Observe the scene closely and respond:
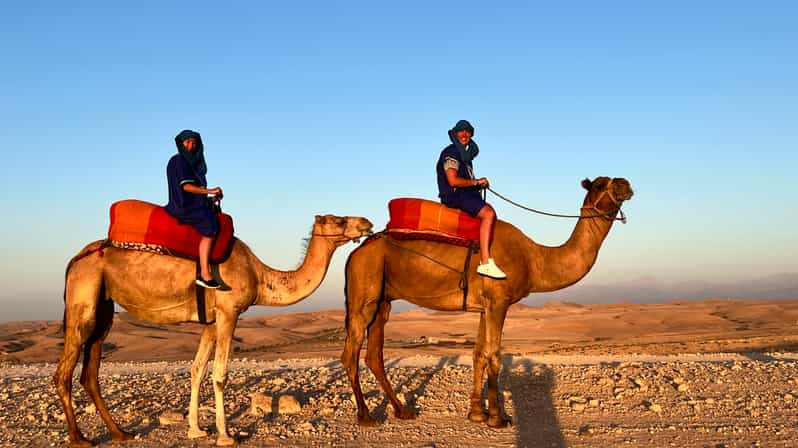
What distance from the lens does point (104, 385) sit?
1231cm

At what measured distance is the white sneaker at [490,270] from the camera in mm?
8875

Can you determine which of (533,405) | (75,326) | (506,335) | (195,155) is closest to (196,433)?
(75,326)

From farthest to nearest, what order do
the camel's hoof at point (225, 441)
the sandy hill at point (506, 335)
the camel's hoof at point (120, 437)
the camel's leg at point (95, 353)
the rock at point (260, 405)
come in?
the sandy hill at point (506, 335), the rock at point (260, 405), the camel's leg at point (95, 353), the camel's hoof at point (120, 437), the camel's hoof at point (225, 441)

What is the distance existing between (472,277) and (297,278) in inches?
96.1

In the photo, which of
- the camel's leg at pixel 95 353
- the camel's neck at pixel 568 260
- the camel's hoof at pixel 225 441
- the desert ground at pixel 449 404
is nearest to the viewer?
the camel's hoof at pixel 225 441

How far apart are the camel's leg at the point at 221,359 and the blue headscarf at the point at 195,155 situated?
179cm

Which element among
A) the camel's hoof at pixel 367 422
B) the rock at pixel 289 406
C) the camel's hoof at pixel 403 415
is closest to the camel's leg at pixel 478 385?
the camel's hoof at pixel 403 415

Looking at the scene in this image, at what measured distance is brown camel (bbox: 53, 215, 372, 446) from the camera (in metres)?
8.01

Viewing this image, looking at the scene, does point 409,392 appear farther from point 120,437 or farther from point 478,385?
point 120,437

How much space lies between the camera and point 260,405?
32.1 feet

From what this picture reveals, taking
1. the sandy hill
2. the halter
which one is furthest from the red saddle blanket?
the sandy hill

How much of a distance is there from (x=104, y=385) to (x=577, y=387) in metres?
8.61

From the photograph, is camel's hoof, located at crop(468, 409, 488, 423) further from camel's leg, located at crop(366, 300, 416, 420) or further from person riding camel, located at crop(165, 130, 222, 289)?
person riding camel, located at crop(165, 130, 222, 289)

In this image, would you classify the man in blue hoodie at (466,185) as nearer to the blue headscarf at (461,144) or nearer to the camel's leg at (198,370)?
the blue headscarf at (461,144)
